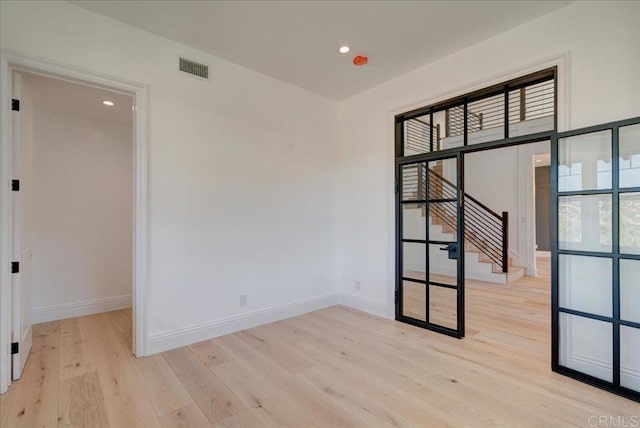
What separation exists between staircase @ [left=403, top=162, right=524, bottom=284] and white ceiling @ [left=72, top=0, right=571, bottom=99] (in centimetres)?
131

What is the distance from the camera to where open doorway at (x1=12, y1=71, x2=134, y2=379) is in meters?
3.79

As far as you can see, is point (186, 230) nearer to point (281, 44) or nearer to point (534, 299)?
point (281, 44)

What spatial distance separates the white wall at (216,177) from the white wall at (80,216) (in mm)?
1999

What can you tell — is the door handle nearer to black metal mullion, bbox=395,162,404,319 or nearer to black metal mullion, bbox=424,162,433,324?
black metal mullion, bbox=424,162,433,324

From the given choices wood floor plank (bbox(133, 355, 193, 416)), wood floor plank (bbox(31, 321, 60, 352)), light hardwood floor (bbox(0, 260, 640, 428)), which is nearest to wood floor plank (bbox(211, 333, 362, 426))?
light hardwood floor (bbox(0, 260, 640, 428))

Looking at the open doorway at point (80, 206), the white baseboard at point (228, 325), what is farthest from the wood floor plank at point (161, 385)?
the open doorway at point (80, 206)

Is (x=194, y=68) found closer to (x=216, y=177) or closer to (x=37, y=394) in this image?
(x=216, y=177)

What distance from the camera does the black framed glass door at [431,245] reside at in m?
3.31

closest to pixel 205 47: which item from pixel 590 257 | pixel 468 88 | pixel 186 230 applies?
pixel 186 230

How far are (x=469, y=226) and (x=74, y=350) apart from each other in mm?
7098

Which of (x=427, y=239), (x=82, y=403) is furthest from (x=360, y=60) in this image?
(x=82, y=403)

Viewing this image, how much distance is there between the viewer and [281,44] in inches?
121

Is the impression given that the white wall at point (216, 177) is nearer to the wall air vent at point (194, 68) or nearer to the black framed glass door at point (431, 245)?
the wall air vent at point (194, 68)

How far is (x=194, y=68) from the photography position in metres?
3.18
